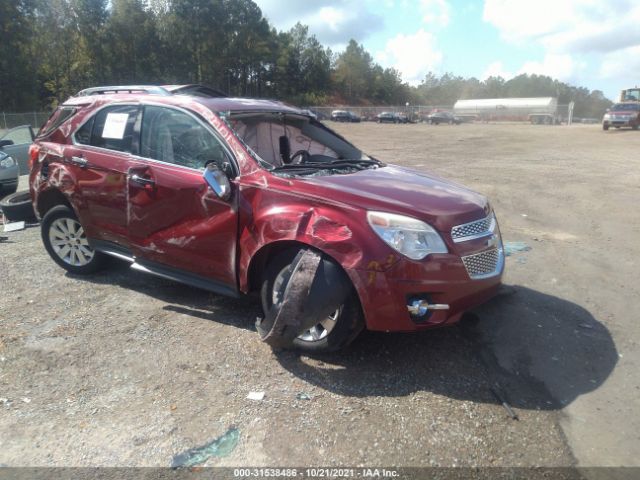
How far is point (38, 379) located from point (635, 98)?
47.9 meters

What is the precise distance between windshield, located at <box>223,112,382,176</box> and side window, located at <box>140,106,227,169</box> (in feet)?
0.81

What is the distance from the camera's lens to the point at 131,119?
15.0ft

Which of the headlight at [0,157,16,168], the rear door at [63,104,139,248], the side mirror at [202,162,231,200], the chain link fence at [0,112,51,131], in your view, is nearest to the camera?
the side mirror at [202,162,231,200]

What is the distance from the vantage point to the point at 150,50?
195 ft

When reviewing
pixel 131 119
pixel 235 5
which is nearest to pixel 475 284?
pixel 131 119

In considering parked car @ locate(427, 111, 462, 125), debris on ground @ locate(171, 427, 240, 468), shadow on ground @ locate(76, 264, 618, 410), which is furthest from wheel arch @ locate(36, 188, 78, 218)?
parked car @ locate(427, 111, 462, 125)

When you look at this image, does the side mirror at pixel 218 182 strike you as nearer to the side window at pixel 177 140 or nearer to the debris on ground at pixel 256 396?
the side window at pixel 177 140

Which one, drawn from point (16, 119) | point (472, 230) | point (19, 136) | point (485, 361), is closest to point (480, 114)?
point (16, 119)

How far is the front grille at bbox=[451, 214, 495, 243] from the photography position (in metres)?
3.41

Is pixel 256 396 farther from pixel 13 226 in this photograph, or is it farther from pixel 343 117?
pixel 343 117

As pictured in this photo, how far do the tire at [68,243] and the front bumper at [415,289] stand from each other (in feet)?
10.3

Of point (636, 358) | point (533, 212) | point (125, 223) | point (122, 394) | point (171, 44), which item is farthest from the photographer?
point (171, 44)

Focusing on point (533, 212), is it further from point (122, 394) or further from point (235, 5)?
point (235, 5)

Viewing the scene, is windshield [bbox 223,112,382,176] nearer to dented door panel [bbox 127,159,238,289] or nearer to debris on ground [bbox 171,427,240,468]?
dented door panel [bbox 127,159,238,289]
